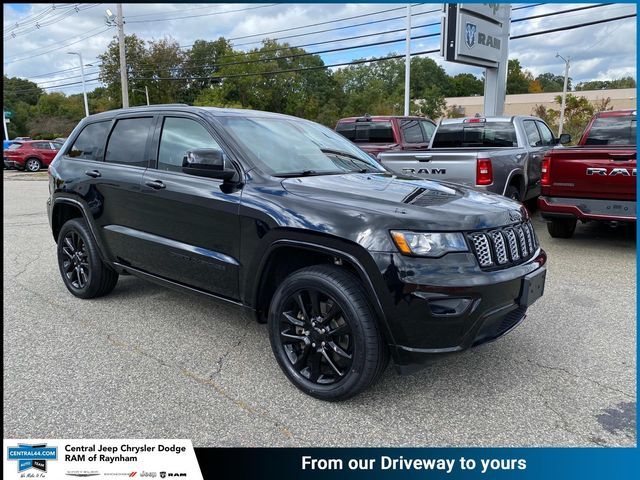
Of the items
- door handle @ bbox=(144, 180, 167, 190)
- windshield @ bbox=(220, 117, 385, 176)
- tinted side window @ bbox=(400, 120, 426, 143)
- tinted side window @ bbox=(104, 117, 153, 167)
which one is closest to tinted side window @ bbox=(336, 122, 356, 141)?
tinted side window @ bbox=(400, 120, 426, 143)

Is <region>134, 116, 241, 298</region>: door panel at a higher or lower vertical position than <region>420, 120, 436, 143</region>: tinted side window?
lower

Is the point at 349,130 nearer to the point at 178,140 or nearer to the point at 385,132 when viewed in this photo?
the point at 385,132

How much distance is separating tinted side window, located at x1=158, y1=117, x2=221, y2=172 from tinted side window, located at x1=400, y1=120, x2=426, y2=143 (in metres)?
7.58

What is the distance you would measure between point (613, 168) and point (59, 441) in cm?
649

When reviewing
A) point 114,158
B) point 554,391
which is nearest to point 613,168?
point 554,391

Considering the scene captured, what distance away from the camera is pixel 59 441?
2.72m

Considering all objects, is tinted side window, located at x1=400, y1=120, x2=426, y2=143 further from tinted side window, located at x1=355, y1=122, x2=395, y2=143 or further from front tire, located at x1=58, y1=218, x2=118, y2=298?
front tire, located at x1=58, y1=218, x2=118, y2=298

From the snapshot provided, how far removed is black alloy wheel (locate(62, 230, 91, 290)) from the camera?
488 centimetres

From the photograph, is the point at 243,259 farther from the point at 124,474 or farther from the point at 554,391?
the point at 554,391

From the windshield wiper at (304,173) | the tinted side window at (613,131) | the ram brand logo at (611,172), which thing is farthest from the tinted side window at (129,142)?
the tinted side window at (613,131)

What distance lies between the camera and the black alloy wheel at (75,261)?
488 cm

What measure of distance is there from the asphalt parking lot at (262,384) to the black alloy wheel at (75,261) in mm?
217

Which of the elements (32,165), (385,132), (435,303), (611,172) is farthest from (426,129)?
(32,165)

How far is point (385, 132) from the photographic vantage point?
10.9 metres
